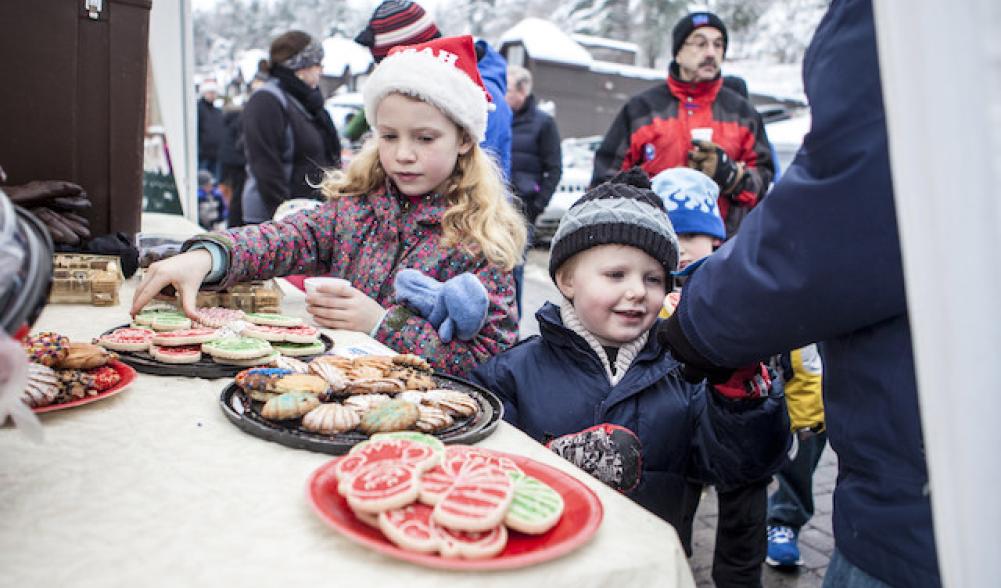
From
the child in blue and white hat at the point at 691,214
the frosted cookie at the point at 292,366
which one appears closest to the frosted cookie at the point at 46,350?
the frosted cookie at the point at 292,366

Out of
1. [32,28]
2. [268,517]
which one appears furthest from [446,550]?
[32,28]

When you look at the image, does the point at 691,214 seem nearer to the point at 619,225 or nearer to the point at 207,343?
the point at 619,225

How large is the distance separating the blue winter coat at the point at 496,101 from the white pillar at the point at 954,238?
296cm

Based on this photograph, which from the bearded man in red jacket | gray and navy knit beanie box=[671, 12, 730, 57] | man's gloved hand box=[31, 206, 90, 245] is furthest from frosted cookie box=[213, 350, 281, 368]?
gray and navy knit beanie box=[671, 12, 730, 57]

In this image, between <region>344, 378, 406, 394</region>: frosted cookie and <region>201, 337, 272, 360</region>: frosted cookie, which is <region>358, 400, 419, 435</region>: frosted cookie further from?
<region>201, 337, 272, 360</region>: frosted cookie

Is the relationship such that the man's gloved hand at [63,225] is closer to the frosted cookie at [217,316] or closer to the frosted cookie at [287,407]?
the frosted cookie at [217,316]

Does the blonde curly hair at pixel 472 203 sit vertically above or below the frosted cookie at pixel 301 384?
above

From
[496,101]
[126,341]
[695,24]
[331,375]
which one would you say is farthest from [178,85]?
[331,375]

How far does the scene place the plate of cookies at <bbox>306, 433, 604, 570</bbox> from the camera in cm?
85

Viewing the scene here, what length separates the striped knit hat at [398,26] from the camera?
3783 mm

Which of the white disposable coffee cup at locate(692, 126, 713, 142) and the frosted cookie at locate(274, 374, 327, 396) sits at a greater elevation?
the white disposable coffee cup at locate(692, 126, 713, 142)

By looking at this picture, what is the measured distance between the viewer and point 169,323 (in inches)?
68.4

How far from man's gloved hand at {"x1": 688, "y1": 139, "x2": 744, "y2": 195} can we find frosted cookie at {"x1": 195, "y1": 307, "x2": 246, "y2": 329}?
7.88 ft

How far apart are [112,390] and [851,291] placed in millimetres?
1181
